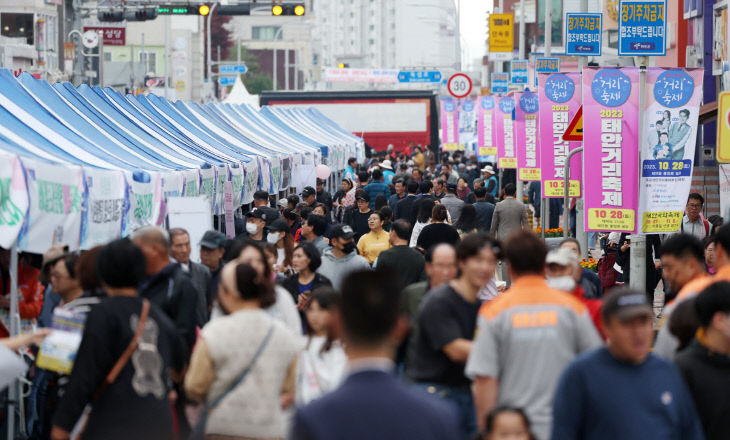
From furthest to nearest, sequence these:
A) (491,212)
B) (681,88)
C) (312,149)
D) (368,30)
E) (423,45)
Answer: (368,30), (423,45), (312,149), (491,212), (681,88)

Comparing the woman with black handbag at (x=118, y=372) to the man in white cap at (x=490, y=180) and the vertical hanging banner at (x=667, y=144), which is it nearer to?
the vertical hanging banner at (x=667, y=144)

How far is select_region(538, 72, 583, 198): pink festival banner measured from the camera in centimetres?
1734

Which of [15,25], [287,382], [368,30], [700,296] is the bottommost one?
[287,382]

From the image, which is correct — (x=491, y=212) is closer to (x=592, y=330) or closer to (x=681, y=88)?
(x=681, y=88)

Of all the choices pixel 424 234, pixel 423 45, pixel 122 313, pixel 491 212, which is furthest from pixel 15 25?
pixel 423 45

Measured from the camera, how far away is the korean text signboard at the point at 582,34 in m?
19.7

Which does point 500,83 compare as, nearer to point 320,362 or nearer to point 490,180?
point 490,180

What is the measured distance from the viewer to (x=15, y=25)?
55.0 metres

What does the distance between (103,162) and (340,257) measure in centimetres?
226

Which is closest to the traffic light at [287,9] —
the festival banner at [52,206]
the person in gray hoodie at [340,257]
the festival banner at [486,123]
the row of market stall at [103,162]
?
the festival banner at [486,123]

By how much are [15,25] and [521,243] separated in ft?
173

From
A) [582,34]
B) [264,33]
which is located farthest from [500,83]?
[264,33]

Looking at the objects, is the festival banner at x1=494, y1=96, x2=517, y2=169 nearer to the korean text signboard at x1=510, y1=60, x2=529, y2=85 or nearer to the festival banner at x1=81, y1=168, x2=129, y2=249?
the korean text signboard at x1=510, y1=60, x2=529, y2=85

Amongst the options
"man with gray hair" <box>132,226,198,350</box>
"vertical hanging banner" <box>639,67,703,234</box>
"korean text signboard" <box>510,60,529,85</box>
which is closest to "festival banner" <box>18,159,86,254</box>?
"man with gray hair" <box>132,226,198,350</box>
